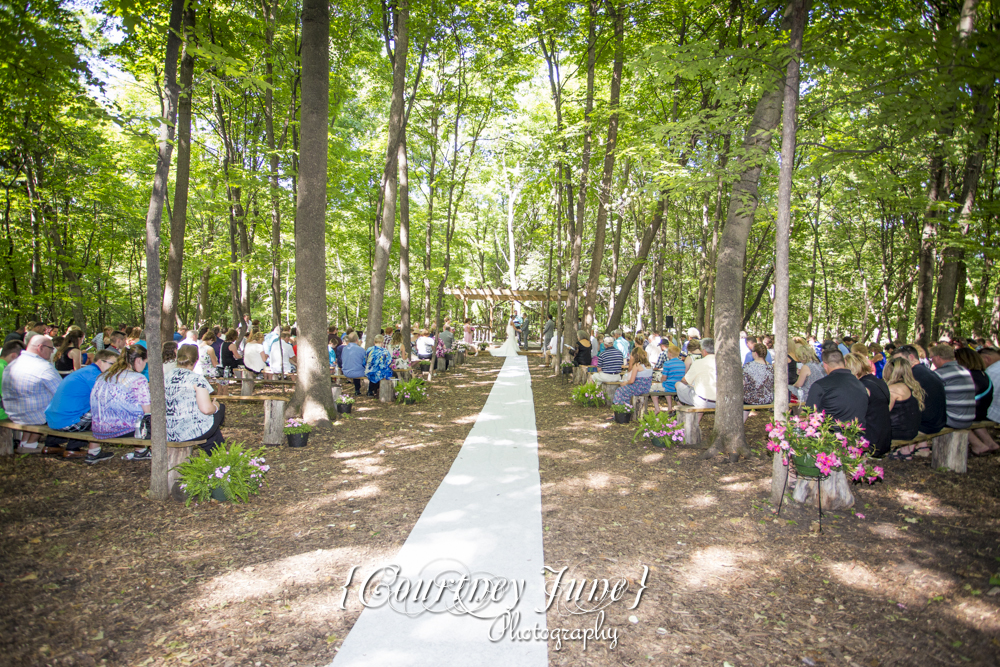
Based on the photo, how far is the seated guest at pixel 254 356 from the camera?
10180mm

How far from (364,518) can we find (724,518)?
318 cm

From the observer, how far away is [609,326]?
1659cm

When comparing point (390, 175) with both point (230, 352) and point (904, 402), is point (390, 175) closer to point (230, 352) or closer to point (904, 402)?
point (230, 352)

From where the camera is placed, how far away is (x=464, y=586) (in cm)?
320

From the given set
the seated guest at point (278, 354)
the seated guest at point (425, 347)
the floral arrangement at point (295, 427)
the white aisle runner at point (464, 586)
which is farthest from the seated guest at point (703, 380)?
the seated guest at point (425, 347)

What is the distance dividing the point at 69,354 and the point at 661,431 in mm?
9961

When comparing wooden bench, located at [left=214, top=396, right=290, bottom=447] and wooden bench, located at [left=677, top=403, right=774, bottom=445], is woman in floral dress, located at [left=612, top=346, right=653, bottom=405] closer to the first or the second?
wooden bench, located at [left=677, top=403, right=774, bottom=445]

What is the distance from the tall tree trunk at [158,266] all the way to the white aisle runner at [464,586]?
2453mm

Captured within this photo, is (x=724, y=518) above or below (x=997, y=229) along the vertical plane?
below

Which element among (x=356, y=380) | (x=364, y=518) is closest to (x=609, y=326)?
(x=356, y=380)

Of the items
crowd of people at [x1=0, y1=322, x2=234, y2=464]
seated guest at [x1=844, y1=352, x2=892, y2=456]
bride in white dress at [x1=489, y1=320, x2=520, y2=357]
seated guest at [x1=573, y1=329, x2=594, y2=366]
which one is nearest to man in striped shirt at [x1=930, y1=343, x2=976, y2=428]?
seated guest at [x1=844, y1=352, x2=892, y2=456]

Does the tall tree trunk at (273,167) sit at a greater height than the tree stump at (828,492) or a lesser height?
greater

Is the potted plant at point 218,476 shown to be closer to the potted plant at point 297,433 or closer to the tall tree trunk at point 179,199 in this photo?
the potted plant at point 297,433

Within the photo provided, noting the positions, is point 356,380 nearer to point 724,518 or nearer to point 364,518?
point 364,518
